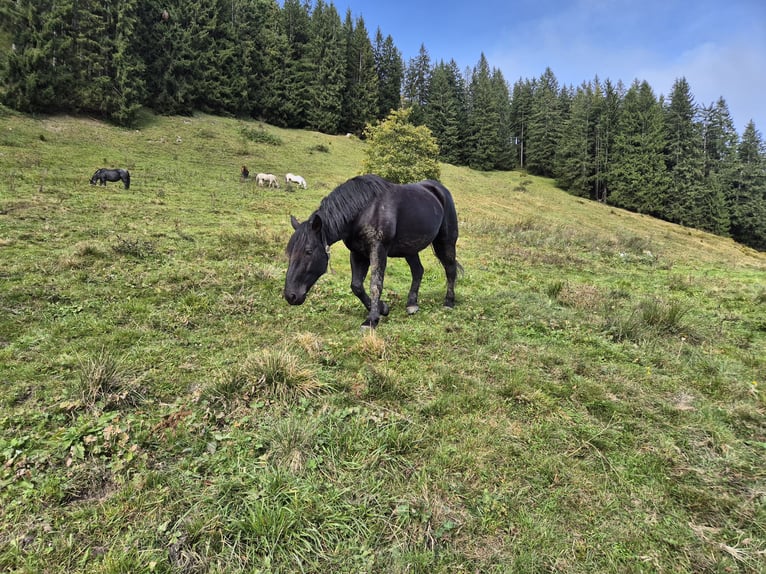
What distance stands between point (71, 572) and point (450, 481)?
2.17 m

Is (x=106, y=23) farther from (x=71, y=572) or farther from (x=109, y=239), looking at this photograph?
(x=71, y=572)

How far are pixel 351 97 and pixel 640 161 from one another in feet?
142

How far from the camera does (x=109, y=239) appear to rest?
28.6 feet

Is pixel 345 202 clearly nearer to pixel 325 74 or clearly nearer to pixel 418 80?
pixel 325 74

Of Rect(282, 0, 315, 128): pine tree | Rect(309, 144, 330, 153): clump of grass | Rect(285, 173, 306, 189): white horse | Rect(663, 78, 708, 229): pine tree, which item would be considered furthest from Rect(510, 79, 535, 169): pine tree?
Rect(285, 173, 306, 189): white horse

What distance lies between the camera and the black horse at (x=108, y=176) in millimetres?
16530

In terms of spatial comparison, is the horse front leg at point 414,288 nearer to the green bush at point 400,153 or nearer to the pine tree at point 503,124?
the green bush at point 400,153

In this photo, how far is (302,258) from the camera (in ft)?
15.1

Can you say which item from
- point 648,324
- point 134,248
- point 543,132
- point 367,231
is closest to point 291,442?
point 367,231

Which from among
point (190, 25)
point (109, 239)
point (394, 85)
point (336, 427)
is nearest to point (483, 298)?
point (336, 427)

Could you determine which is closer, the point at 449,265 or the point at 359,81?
the point at 449,265

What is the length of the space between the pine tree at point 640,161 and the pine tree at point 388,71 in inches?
1434

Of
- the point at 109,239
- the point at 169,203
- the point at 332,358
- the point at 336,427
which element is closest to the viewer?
the point at 336,427

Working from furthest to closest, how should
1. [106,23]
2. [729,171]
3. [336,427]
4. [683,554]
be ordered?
[729,171] → [106,23] → [336,427] → [683,554]
